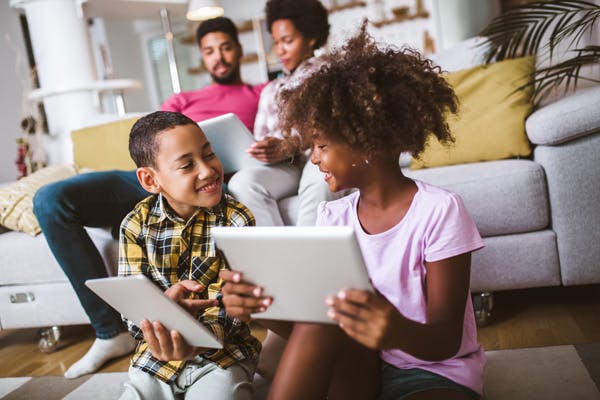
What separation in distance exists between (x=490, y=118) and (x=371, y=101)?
0.99m

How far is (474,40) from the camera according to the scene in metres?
2.08

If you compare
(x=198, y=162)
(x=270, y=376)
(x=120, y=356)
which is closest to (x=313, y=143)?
(x=198, y=162)

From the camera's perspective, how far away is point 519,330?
1510mm

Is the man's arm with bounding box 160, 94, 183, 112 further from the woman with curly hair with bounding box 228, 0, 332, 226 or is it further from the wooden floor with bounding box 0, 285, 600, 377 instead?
the wooden floor with bounding box 0, 285, 600, 377

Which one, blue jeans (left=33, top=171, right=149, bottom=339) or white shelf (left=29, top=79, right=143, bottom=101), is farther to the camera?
white shelf (left=29, top=79, right=143, bottom=101)

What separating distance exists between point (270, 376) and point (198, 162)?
0.56 meters

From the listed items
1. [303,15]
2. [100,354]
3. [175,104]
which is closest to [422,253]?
[100,354]

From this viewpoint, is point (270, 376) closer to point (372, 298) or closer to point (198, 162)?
point (198, 162)

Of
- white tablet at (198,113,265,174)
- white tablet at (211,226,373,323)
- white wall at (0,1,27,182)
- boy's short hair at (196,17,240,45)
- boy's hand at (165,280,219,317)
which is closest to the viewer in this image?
white tablet at (211,226,373,323)

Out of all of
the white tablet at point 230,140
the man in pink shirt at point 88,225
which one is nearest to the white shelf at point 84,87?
the man in pink shirt at point 88,225

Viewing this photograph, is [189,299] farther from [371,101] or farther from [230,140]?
[230,140]

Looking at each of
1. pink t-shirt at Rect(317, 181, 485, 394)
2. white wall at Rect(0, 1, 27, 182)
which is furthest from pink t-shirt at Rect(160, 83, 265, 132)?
white wall at Rect(0, 1, 27, 182)

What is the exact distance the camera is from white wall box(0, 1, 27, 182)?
12.1ft

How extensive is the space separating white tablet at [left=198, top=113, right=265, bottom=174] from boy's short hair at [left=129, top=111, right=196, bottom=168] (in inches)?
12.4
